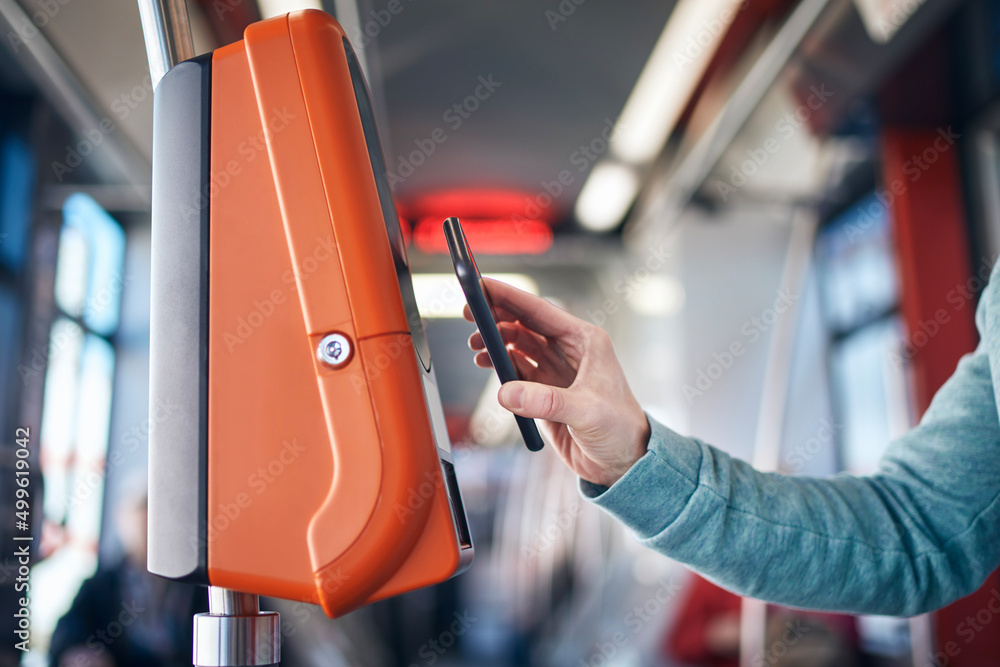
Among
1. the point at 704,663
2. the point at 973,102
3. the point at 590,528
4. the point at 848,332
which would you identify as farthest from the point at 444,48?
the point at 590,528

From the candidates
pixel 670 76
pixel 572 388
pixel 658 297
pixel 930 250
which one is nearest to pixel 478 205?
pixel 658 297

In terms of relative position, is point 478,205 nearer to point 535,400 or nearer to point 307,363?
point 535,400

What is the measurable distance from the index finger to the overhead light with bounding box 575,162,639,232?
4.41 m

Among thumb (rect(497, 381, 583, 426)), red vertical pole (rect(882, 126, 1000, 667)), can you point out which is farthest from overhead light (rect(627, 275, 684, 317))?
thumb (rect(497, 381, 583, 426))

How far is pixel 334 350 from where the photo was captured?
1.90 feet

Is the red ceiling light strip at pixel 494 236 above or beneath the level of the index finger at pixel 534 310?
above

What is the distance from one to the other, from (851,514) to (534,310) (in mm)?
493

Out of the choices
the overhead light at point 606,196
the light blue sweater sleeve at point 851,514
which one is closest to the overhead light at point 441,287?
the overhead light at point 606,196

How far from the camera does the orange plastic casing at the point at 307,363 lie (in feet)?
1.85

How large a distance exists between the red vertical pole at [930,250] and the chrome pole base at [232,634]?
3097 mm

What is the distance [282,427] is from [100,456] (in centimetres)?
151

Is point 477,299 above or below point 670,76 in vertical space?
below

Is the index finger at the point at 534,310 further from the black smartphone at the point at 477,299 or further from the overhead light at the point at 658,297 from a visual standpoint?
the overhead light at the point at 658,297

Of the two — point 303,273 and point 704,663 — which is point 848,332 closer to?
point 704,663
